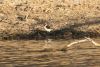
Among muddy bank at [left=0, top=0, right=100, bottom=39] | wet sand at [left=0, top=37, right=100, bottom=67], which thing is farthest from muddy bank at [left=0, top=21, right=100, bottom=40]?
wet sand at [left=0, top=37, right=100, bottom=67]

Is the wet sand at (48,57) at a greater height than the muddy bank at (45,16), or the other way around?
the muddy bank at (45,16)

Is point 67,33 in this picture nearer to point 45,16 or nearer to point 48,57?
point 45,16

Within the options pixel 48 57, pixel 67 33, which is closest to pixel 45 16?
pixel 67 33

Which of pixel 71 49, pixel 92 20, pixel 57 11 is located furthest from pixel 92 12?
pixel 71 49

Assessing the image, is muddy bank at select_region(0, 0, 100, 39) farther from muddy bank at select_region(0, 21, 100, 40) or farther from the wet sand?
the wet sand

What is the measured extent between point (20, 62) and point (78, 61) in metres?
2.14

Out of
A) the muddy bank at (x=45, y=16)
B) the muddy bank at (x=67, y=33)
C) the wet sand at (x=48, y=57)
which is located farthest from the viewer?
the muddy bank at (x=45, y=16)

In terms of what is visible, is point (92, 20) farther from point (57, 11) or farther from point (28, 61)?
point (28, 61)

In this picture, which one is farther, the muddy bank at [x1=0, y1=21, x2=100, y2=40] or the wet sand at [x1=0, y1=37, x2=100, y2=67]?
the muddy bank at [x1=0, y1=21, x2=100, y2=40]

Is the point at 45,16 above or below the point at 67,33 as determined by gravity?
above

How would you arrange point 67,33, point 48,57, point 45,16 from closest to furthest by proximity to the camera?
point 48,57, point 67,33, point 45,16

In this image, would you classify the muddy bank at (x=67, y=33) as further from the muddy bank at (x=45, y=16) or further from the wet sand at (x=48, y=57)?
the wet sand at (x=48, y=57)

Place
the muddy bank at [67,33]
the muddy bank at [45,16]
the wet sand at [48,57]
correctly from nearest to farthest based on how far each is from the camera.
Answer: the wet sand at [48,57] < the muddy bank at [67,33] < the muddy bank at [45,16]

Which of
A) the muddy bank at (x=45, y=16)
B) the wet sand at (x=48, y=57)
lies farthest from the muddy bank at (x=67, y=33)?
the wet sand at (x=48, y=57)
